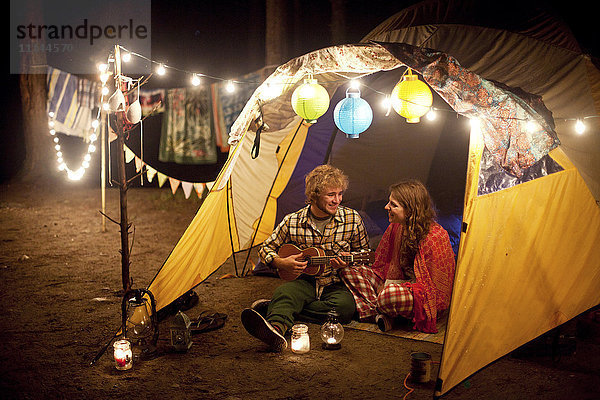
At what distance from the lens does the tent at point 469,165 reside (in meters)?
3.46

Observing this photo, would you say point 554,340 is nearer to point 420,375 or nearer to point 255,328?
point 420,375

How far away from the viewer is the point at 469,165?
346 cm

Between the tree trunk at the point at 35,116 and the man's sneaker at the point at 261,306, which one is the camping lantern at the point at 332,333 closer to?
the man's sneaker at the point at 261,306

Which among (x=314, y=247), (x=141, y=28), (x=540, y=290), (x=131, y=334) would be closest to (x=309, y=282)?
(x=314, y=247)

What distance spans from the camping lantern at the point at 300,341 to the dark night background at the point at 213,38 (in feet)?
35.5

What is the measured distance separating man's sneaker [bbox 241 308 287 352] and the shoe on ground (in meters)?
0.81

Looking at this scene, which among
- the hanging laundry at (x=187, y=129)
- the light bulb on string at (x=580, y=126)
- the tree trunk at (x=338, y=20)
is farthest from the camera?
the tree trunk at (x=338, y=20)

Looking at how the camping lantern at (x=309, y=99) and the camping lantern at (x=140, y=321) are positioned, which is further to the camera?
the camping lantern at (x=309, y=99)

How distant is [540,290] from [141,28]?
1432cm

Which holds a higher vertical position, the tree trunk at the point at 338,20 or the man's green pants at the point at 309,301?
the tree trunk at the point at 338,20

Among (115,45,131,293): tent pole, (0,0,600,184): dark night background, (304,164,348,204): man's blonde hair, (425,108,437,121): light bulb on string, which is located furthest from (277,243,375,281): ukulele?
(0,0,600,184): dark night background

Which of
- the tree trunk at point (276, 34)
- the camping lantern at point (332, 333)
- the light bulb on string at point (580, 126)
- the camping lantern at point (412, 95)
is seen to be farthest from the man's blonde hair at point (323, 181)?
the tree trunk at point (276, 34)

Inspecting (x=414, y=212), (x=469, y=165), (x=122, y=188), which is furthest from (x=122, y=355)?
(x=469, y=165)

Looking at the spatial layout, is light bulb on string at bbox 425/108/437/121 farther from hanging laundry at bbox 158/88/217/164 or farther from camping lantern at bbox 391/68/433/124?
hanging laundry at bbox 158/88/217/164
